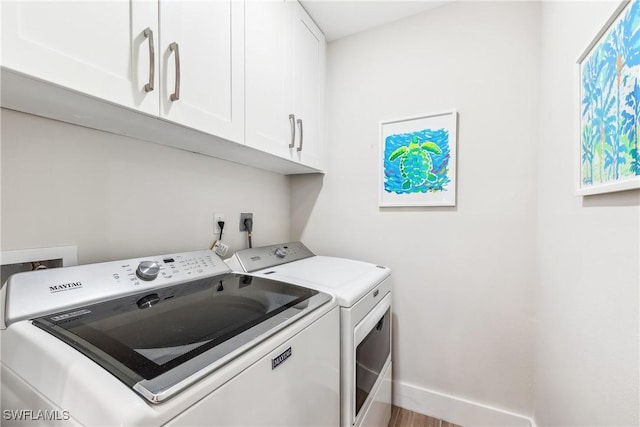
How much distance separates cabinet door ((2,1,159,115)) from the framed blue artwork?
124 cm

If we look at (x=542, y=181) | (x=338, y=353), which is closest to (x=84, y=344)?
(x=338, y=353)

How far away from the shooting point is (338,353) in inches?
37.3

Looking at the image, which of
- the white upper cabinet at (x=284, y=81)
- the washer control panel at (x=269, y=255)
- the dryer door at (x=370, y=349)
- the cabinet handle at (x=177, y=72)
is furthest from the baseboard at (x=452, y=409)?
the cabinet handle at (x=177, y=72)

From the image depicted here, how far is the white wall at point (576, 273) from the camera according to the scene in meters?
0.63

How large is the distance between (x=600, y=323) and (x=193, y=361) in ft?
3.47

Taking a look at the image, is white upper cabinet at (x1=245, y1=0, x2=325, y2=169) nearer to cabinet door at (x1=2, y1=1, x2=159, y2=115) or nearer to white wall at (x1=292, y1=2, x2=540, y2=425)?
white wall at (x1=292, y1=2, x2=540, y2=425)

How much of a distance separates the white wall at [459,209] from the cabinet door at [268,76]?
0.55 meters

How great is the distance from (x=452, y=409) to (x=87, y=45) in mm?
2226

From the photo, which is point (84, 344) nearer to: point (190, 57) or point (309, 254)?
point (190, 57)

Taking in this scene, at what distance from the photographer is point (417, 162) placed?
157 cm

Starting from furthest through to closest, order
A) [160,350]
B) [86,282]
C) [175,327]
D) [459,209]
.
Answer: [459,209], [86,282], [175,327], [160,350]

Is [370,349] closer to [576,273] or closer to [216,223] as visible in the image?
[576,273]

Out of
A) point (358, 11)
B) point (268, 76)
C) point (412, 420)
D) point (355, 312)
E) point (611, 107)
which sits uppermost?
point (358, 11)

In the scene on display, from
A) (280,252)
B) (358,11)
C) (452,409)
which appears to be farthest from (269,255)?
(358,11)
